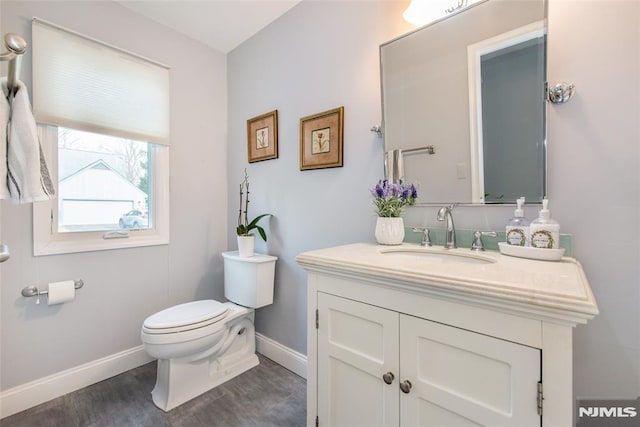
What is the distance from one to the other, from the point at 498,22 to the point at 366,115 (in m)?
0.64

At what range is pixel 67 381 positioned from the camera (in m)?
1.58

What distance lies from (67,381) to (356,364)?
177 cm

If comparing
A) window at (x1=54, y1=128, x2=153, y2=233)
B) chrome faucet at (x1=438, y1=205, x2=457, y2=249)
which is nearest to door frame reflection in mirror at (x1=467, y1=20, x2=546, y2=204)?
chrome faucet at (x1=438, y1=205, x2=457, y2=249)

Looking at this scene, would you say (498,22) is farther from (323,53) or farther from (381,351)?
(381,351)

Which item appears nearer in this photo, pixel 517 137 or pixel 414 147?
pixel 517 137

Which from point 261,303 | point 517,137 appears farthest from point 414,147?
point 261,303

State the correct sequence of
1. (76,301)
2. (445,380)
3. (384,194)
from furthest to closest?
(76,301), (384,194), (445,380)

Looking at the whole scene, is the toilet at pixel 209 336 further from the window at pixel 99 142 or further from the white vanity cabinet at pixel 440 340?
the white vanity cabinet at pixel 440 340

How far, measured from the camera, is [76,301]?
1632 mm

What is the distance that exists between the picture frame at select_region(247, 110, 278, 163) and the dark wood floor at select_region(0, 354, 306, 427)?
148 cm

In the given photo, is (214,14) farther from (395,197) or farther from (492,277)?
(492,277)

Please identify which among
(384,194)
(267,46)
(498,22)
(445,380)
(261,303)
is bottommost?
(261,303)

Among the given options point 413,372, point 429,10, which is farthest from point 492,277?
point 429,10

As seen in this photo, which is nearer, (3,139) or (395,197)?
(3,139)
